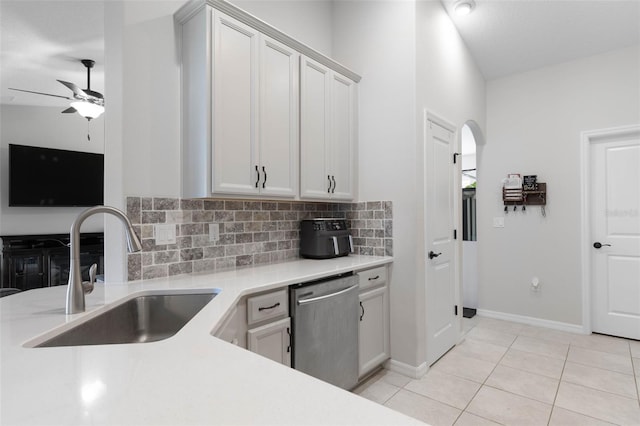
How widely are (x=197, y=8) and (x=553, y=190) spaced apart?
12.3ft

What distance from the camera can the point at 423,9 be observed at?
274 centimetres

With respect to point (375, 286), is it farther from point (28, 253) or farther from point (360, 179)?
point (28, 253)

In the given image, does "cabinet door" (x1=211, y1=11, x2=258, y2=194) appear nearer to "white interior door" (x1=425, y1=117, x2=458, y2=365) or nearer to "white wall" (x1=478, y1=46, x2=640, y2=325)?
"white interior door" (x1=425, y1=117, x2=458, y2=365)

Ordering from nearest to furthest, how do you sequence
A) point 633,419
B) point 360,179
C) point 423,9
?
point 633,419
point 423,9
point 360,179

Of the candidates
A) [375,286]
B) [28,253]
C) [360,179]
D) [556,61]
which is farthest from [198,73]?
[28,253]

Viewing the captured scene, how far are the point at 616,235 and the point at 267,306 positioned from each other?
365 centimetres

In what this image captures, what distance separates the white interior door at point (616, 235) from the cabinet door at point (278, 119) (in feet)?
10.5

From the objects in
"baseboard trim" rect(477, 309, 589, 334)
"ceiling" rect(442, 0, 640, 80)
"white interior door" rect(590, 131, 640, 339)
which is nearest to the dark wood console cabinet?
"baseboard trim" rect(477, 309, 589, 334)

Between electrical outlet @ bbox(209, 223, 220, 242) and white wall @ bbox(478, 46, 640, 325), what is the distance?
3252 mm

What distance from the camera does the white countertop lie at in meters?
0.56

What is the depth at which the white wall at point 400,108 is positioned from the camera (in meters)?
2.62

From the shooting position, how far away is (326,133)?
270cm

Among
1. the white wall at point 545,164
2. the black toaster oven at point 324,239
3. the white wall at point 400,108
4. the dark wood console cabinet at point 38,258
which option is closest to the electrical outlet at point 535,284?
the white wall at point 545,164

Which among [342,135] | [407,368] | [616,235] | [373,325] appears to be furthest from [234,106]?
[616,235]
